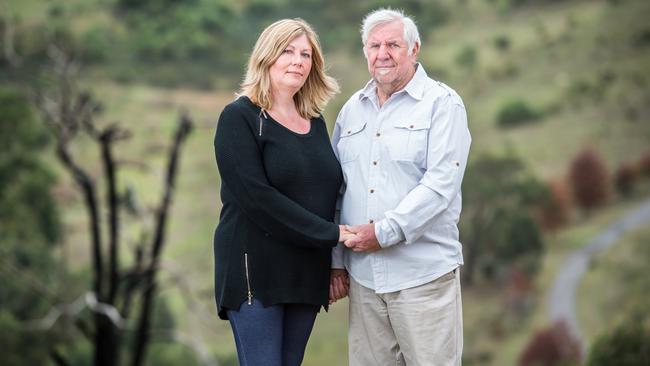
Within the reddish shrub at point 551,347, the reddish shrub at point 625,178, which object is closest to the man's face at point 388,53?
the reddish shrub at point 551,347

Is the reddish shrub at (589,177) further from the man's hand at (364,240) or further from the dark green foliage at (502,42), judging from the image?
the man's hand at (364,240)

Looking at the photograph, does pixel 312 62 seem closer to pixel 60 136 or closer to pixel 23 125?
pixel 60 136

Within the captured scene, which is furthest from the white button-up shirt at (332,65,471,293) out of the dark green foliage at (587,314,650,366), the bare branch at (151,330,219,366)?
the dark green foliage at (587,314,650,366)

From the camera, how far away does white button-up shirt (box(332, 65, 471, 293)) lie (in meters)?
2.76

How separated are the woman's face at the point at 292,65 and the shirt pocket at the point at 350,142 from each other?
27 cm

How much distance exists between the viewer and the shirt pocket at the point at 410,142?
2.81 m

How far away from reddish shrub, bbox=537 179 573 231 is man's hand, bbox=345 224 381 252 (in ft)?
54.2

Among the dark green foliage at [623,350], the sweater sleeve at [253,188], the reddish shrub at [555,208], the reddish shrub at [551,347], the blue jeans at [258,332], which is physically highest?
the sweater sleeve at [253,188]

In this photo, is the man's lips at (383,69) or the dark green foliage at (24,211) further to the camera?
the dark green foliage at (24,211)

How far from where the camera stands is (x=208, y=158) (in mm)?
17703

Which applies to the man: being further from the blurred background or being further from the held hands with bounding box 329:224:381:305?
the blurred background

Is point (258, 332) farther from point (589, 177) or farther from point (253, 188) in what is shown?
point (589, 177)

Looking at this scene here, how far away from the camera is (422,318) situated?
9.21ft

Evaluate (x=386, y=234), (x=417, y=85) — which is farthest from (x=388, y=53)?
(x=386, y=234)
